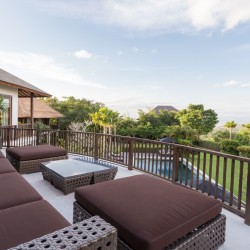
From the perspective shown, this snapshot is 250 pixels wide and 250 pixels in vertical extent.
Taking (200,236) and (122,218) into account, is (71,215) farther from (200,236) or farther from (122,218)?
(200,236)

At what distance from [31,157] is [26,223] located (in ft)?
10.4

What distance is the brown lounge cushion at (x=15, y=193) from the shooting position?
1.96 meters

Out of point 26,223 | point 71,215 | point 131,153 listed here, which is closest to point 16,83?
point 131,153

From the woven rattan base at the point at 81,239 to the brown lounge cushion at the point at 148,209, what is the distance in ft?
1.60

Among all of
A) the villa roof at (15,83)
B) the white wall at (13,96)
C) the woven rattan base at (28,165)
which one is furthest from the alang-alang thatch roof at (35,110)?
the woven rattan base at (28,165)

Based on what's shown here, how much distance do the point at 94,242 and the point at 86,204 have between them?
1135mm

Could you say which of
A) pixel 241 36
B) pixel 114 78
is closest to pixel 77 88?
pixel 114 78

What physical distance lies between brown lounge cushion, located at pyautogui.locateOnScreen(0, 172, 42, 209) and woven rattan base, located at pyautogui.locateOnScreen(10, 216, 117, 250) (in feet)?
3.63

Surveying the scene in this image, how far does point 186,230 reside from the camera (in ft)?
5.63

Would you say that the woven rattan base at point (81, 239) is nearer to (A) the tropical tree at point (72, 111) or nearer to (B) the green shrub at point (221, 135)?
(A) the tropical tree at point (72, 111)

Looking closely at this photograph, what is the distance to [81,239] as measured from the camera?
40.0 inches

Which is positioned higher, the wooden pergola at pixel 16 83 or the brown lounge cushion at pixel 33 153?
the wooden pergola at pixel 16 83

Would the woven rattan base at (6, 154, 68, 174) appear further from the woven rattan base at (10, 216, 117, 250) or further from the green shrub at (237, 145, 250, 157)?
the green shrub at (237, 145, 250, 157)

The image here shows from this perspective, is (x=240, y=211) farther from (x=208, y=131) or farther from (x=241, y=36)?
(x=208, y=131)
